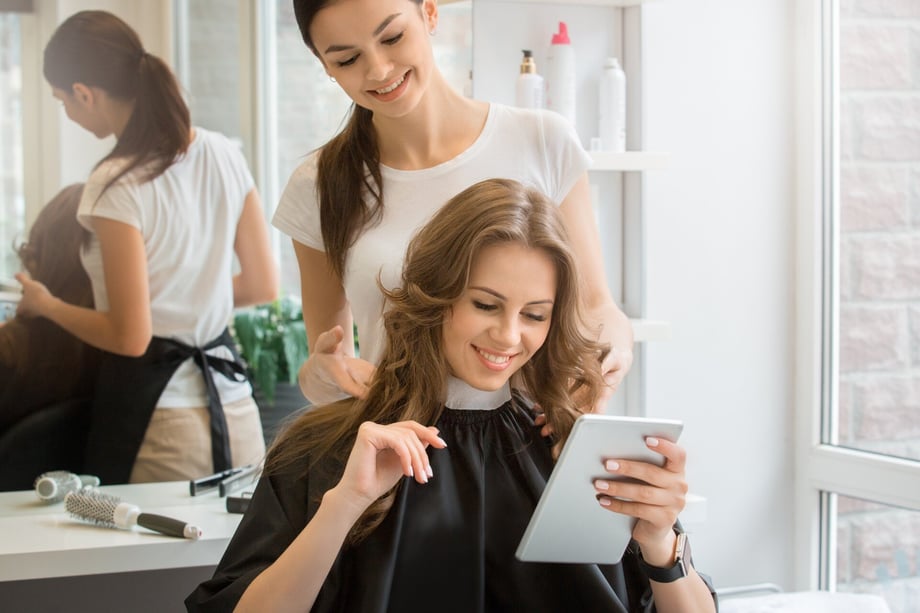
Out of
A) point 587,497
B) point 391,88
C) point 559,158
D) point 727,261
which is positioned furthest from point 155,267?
point 727,261

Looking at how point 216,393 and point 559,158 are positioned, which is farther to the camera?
point 216,393

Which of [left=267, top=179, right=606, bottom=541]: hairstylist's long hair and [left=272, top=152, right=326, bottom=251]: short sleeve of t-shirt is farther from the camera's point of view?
[left=272, top=152, right=326, bottom=251]: short sleeve of t-shirt

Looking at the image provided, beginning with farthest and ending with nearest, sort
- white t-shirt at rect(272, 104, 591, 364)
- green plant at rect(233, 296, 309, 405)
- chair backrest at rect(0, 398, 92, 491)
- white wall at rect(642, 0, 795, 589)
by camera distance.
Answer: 1. white wall at rect(642, 0, 795, 589)
2. green plant at rect(233, 296, 309, 405)
3. chair backrest at rect(0, 398, 92, 491)
4. white t-shirt at rect(272, 104, 591, 364)

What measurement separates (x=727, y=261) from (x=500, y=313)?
42.5 inches

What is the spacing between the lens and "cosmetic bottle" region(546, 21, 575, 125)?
7.04ft

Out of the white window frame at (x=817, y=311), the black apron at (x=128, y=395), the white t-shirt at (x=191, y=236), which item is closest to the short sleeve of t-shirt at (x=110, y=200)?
the white t-shirt at (x=191, y=236)

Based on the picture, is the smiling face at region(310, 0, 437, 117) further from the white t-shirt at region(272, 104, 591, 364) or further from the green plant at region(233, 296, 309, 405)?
the green plant at region(233, 296, 309, 405)

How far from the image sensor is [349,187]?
68.4 inches

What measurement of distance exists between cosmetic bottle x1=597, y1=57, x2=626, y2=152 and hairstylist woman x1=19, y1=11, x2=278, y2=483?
0.76 m

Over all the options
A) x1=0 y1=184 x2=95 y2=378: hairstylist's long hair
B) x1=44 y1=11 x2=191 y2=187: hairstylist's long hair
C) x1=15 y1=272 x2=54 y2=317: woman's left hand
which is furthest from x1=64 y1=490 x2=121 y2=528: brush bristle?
x1=44 y1=11 x2=191 y2=187: hairstylist's long hair

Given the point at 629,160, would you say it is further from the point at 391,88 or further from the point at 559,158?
the point at 391,88

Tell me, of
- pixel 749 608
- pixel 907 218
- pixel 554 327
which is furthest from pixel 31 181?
pixel 907 218

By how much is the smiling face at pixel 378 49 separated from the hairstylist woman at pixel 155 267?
61cm

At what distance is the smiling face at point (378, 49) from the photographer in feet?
5.03
